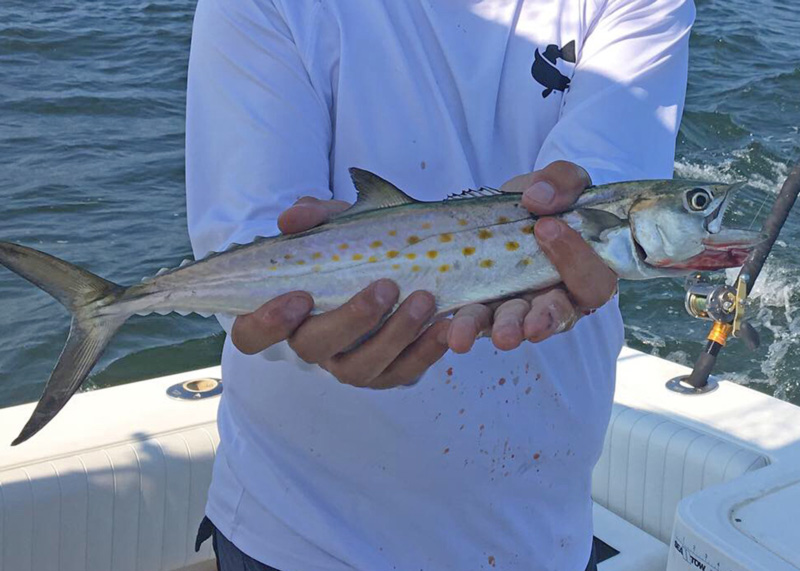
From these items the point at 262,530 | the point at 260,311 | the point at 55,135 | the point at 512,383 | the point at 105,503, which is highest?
the point at 260,311

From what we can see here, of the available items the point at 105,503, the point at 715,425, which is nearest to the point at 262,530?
the point at 105,503

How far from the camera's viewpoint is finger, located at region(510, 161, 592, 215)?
176 centimetres

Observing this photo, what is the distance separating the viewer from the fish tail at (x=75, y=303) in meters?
1.77

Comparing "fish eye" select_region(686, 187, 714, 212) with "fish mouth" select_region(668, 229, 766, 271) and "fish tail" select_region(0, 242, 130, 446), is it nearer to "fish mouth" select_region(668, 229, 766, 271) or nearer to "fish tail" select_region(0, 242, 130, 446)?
"fish mouth" select_region(668, 229, 766, 271)

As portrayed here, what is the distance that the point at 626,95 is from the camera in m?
2.00

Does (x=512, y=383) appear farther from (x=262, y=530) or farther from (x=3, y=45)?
(x=3, y=45)

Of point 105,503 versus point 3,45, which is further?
point 3,45

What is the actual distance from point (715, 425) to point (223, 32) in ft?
9.23

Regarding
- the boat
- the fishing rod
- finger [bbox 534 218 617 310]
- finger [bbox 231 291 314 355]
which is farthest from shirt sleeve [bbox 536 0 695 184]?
the fishing rod

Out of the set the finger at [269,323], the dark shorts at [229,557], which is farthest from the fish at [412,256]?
the dark shorts at [229,557]

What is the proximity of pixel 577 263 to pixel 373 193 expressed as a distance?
15.8 inches

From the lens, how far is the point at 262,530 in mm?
1948

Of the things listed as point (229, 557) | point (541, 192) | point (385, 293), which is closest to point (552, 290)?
point (541, 192)

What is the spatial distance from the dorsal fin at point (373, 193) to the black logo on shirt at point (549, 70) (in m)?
0.41
